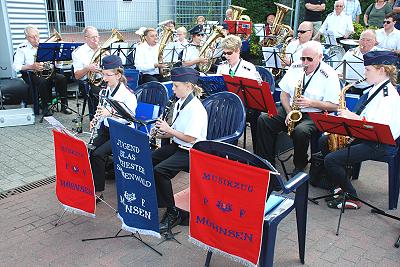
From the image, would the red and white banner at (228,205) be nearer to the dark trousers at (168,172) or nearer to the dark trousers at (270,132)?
the dark trousers at (168,172)

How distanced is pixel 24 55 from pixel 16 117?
1.30 m

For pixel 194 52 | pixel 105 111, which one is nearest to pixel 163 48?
pixel 194 52

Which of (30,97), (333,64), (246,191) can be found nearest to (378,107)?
(246,191)

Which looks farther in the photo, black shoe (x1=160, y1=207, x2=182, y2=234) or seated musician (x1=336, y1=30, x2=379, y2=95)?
seated musician (x1=336, y1=30, x2=379, y2=95)

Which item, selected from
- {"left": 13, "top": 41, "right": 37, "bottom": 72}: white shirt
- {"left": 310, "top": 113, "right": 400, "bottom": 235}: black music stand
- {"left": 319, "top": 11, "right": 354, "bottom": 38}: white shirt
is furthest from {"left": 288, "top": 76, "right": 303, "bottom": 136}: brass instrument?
{"left": 319, "top": 11, "right": 354, "bottom": 38}: white shirt

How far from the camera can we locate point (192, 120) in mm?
3895

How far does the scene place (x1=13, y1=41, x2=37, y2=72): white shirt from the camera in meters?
7.71

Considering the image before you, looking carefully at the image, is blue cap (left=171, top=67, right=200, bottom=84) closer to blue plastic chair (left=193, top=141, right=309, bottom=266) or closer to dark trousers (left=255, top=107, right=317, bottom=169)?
blue plastic chair (left=193, top=141, right=309, bottom=266)

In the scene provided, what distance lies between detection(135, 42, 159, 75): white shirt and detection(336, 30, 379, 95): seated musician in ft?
11.9

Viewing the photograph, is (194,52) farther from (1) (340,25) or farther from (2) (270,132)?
(1) (340,25)

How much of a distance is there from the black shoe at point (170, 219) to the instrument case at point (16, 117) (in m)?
4.54

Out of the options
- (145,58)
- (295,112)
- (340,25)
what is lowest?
(295,112)

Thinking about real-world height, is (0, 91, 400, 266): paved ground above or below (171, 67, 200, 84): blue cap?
below

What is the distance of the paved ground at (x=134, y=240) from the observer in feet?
11.7
